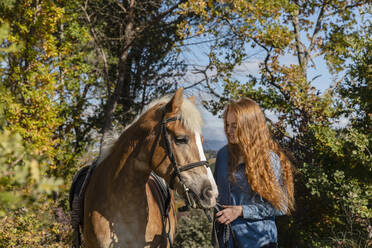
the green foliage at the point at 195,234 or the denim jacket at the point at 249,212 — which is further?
the green foliage at the point at 195,234

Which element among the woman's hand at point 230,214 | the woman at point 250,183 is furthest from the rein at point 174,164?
the woman at point 250,183

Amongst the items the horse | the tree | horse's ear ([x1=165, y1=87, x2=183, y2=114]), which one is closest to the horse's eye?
the horse

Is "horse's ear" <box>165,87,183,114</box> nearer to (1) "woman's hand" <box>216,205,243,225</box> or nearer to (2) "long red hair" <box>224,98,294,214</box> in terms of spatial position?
(2) "long red hair" <box>224,98,294,214</box>

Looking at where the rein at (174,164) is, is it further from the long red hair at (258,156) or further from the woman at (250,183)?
the long red hair at (258,156)

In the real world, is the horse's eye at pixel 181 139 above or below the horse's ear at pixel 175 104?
below

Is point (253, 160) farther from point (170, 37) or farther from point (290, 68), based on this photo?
point (170, 37)

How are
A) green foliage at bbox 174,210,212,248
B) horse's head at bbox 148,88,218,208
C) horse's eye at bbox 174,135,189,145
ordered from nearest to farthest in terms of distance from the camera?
horse's head at bbox 148,88,218,208
horse's eye at bbox 174,135,189,145
green foliage at bbox 174,210,212,248

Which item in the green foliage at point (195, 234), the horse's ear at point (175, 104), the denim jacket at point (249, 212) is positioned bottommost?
the green foliage at point (195, 234)

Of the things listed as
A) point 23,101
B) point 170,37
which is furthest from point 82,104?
point 170,37

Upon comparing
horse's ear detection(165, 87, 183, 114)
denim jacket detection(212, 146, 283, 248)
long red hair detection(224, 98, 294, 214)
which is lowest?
denim jacket detection(212, 146, 283, 248)

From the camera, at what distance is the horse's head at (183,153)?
223cm

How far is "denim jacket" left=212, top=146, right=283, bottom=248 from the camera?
2.31 metres

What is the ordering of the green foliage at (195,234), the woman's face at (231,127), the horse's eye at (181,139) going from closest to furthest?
the horse's eye at (181,139) → the woman's face at (231,127) → the green foliage at (195,234)

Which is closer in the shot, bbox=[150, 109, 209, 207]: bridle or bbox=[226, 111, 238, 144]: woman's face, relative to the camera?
bbox=[150, 109, 209, 207]: bridle
